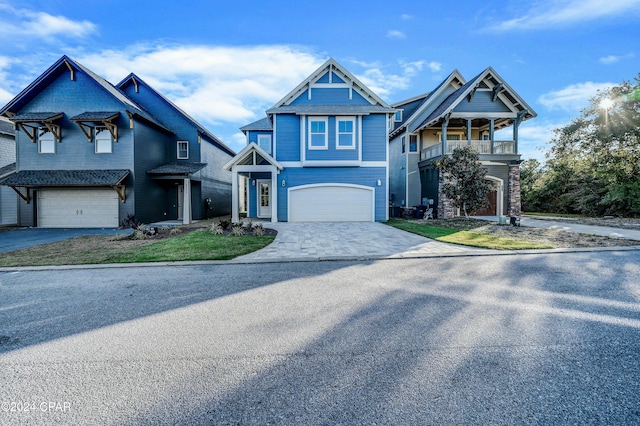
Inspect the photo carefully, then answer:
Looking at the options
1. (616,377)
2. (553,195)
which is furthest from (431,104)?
(616,377)

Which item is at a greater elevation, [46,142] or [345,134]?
[345,134]

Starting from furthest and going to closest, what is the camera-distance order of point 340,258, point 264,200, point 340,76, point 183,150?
point 183,150, point 264,200, point 340,76, point 340,258

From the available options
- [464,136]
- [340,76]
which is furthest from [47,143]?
[464,136]

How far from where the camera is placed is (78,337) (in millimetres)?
3396

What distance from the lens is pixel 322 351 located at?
3.02 metres

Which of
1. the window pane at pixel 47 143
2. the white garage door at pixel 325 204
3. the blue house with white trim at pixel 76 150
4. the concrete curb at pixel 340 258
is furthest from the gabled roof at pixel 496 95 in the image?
the window pane at pixel 47 143

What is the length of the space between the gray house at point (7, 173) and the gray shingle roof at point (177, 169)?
7607 millimetres

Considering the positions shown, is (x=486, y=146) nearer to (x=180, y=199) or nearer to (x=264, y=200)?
(x=264, y=200)

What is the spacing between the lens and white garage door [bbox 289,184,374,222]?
16797 mm

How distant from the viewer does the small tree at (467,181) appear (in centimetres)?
1444

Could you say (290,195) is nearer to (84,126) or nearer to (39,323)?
(84,126)

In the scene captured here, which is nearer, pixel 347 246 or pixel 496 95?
pixel 347 246

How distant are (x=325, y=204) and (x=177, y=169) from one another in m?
9.48

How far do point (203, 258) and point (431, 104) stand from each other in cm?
1974
